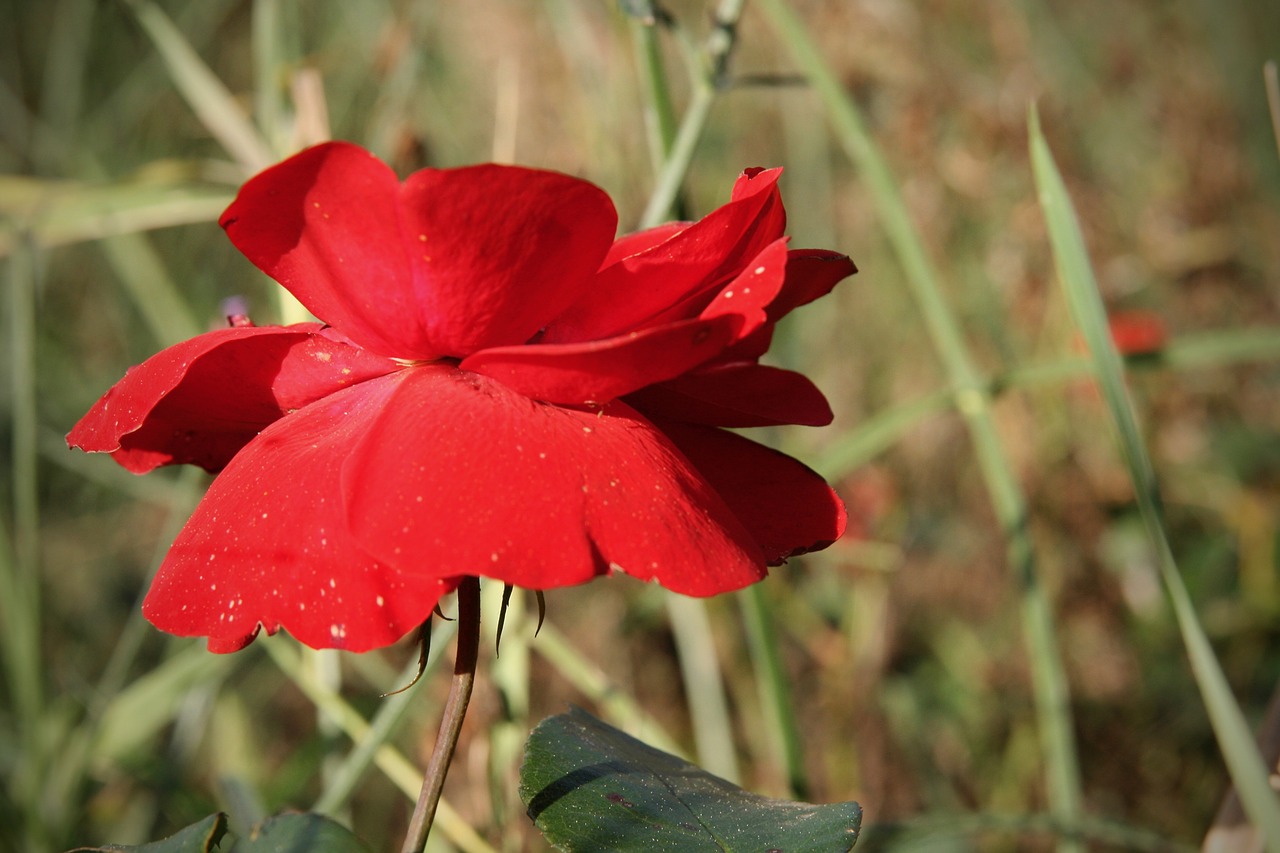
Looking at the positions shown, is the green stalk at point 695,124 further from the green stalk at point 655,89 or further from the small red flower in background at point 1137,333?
the small red flower in background at point 1137,333

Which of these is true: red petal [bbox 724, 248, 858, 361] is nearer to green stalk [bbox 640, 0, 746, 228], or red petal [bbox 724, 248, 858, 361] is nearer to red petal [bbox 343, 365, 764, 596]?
red petal [bbox 343, 365, 764, 596]

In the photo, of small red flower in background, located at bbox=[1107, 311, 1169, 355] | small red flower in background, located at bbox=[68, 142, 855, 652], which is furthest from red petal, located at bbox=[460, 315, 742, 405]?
small red flower in background, located at bbox=[1107, 311, 1169, 355]

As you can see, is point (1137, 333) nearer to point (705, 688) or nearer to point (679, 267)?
point (705, 688)

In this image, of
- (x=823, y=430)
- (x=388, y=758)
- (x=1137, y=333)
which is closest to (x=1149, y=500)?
(x=388, y=758)

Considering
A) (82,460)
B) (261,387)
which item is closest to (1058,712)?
(261,387)

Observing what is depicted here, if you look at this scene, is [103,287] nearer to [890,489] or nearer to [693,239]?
[890,489]

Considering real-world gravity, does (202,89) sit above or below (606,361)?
above
